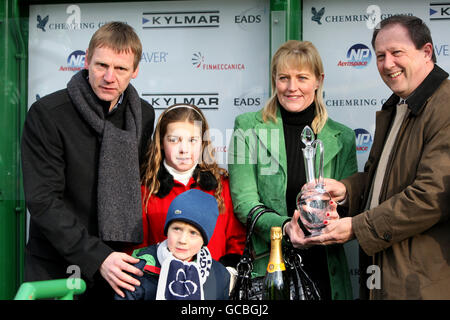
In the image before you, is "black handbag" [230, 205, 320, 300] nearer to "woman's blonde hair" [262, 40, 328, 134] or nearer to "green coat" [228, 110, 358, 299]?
"green coat" [228, 110, 358, 299]

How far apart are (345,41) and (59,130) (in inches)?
76.5

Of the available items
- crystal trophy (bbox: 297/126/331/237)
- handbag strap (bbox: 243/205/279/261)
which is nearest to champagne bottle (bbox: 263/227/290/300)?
crystal trophy (bbox: 297/126/331/237)

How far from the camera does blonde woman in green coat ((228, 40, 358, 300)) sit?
300cm

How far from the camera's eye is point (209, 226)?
8.25ft

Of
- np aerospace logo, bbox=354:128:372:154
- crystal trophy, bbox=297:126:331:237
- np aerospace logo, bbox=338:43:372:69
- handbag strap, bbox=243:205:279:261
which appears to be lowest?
handbag strap, bbox=243:205:279:261

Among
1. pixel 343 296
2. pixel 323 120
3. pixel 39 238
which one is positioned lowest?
pixel 343 296

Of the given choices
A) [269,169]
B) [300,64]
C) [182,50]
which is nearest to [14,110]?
[182,50]

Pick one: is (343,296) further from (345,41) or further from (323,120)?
(345,41)

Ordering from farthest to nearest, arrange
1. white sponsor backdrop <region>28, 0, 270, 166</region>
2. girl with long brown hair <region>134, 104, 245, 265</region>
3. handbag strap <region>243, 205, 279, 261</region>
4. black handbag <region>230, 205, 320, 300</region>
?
white sponsor backdrop <region>28, 0, 270, 166</region> → girl with long brown hair <region>134, 104, 245, 265</region> → handbag strap <region>243, 205, 279, 261</region> → black handbag <region>230, 205, 320, 300</region>

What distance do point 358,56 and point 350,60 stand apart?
55 millimetres

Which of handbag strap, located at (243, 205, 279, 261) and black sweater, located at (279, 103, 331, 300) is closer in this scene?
handbag strap, located at (243, 205, 279, 261)

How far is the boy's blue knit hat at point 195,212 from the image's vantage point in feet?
8.09

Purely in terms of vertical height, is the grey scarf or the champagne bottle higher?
the grey scarf
